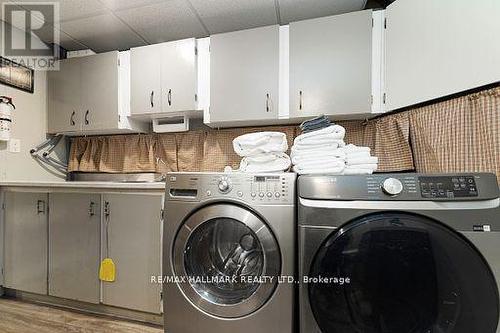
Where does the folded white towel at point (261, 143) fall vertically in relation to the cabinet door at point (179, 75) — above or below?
below

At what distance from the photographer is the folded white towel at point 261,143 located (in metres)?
1.30

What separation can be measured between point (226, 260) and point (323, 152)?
71cm

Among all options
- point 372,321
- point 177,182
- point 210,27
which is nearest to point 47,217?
point 177,182

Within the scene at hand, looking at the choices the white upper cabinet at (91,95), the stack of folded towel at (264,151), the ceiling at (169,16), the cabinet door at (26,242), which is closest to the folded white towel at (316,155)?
the stack of folded towel at (264,151)

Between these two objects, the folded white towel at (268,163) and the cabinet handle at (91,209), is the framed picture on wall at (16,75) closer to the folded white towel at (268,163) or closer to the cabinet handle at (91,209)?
the cabinet handle at (91,209)

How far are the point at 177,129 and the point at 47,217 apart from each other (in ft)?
3.89

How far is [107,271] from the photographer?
5.49ft

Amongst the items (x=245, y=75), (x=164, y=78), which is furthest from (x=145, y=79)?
(x=245, y=75)

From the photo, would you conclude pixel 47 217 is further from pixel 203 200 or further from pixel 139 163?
pixel 203 200

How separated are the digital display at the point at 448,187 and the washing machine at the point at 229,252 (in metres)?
0.50

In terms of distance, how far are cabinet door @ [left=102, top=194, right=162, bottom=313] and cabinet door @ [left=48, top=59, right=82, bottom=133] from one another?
114 centimetres

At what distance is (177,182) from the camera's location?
1231 millimetres

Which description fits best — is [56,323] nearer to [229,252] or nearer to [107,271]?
[107,271]

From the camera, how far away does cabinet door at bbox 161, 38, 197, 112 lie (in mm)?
1981
